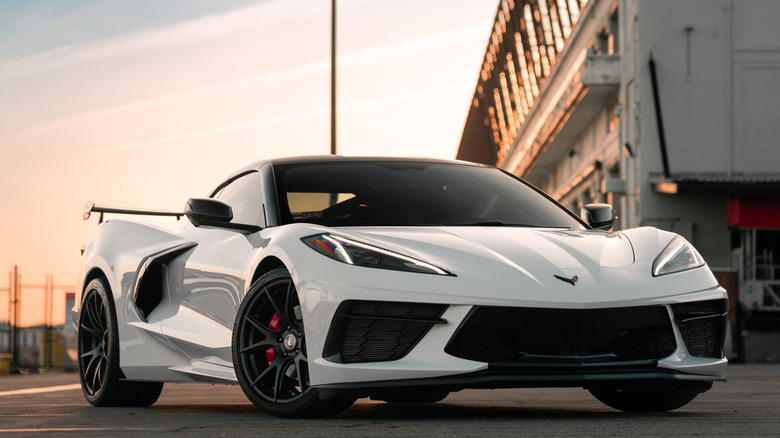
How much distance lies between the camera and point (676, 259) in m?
5.45

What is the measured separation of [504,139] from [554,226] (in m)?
45.8

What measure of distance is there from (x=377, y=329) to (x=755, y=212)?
68.5 ft

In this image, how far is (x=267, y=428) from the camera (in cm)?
470

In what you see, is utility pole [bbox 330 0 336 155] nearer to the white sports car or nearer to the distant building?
the distant building

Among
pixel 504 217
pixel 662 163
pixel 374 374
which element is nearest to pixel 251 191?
pixel 504 217

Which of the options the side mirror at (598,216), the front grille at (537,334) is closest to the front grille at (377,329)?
the front grille at (537,334)

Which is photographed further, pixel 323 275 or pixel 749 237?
pixel 749 237

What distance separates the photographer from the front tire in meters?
5.11

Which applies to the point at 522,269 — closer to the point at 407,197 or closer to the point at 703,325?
the point at 703,325

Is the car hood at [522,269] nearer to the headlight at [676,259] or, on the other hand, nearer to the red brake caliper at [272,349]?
the headlight at [676,259]

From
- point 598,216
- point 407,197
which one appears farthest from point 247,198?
point 598,216

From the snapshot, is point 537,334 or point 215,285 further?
point 215,285

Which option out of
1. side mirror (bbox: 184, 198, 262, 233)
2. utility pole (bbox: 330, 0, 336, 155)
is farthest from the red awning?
side mirror (bbox: 184, 198, 262, 233)

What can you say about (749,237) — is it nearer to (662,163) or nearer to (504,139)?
(662,163)
